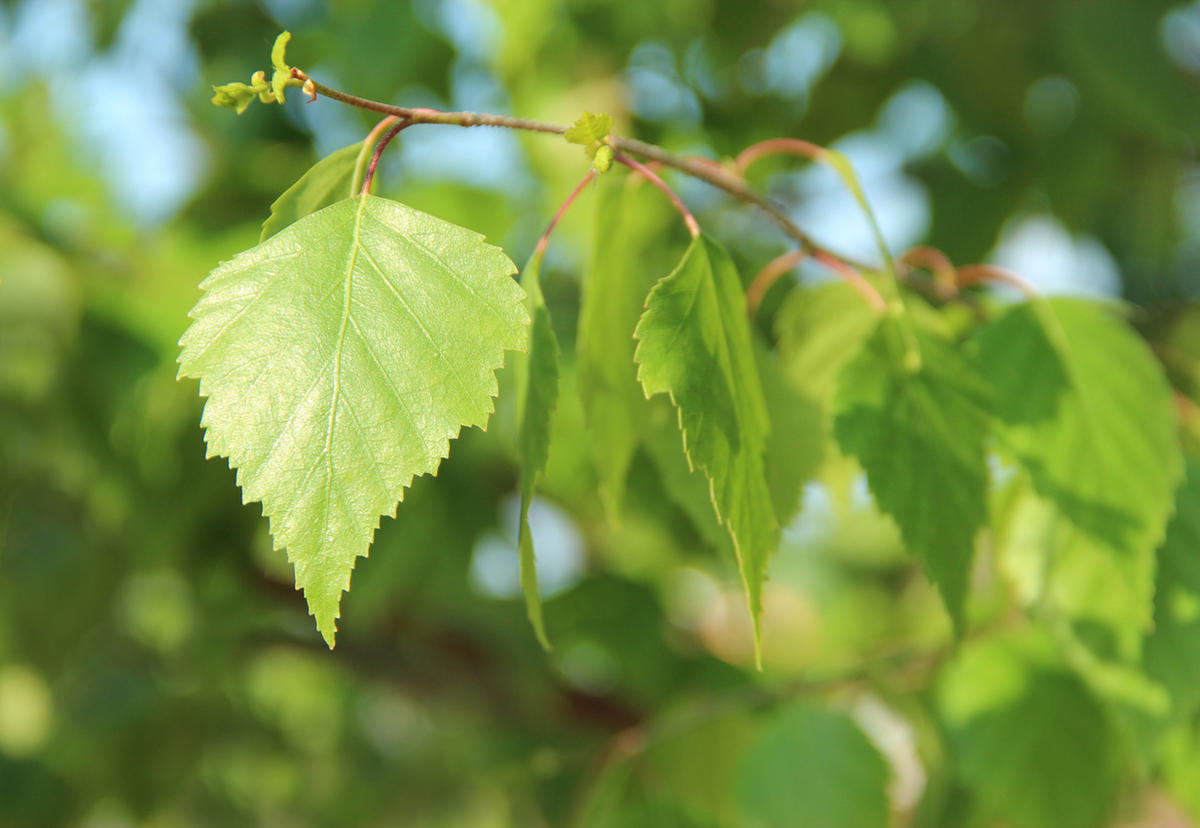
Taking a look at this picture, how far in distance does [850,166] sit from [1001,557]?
36 centimetres

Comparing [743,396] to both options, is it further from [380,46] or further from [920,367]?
[380,46]

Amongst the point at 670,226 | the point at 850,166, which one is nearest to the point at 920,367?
the point at 850,166

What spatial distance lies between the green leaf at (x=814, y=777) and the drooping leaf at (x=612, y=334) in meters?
0.41

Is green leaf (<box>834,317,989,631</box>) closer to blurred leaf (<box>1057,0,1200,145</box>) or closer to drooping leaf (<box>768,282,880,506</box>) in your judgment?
drooping leaf (<box>768,282,880,506</box>)

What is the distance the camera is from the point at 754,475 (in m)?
0.45

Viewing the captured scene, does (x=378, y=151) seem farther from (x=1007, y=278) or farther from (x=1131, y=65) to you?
(x=1131, y=65)

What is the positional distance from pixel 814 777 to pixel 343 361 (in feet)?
2.18

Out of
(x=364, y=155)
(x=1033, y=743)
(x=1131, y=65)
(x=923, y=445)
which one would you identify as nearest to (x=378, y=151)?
(x=364, y=155)

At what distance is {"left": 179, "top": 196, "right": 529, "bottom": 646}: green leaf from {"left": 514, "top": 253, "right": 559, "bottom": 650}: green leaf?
5 centimetres

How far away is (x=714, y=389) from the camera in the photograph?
1.43 feet

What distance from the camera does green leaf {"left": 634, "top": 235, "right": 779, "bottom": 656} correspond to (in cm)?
42

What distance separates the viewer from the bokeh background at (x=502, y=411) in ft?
3.56

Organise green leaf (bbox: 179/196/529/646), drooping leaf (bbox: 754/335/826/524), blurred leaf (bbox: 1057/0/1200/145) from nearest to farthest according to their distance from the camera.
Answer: green leaf (bbox: 179/196/529/646), drooping leaf (bbox: 754/335/826/524), blurred leaf (bbox: 1057/0/1200/145)

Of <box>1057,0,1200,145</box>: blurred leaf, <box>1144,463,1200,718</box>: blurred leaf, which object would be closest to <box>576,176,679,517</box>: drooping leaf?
<box>1144,463,1200,718</box>: blurred leaf
